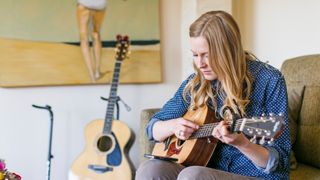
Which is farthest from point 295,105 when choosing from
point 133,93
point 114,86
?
point 133,93

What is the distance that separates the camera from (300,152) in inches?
68.8

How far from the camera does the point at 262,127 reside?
1.10m

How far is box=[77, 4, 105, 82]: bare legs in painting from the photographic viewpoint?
7.94 ft

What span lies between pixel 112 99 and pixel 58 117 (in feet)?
1.30

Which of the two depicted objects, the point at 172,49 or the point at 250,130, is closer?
the point at 250,130

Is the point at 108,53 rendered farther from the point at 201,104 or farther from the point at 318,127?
the point at 318,127

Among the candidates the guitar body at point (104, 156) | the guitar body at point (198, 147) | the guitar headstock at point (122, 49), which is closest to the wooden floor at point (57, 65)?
the guitar headstock at point (122, 49)

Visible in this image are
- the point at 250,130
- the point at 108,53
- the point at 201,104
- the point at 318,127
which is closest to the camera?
the point at 250,130

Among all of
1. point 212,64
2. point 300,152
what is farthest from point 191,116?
point 300,152

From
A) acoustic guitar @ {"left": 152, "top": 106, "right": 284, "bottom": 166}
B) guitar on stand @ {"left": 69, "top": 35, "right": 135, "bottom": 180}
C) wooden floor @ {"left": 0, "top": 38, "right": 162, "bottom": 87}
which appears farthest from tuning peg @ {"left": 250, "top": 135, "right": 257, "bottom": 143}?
wooden floor @ {"left": 0, "top": 38, "right": 162, "bottom": 87}

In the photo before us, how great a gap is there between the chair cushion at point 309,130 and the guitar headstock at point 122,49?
1.05m

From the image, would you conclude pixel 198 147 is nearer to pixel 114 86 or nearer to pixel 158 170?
pixel 158 170

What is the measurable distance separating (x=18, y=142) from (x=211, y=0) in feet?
4.79

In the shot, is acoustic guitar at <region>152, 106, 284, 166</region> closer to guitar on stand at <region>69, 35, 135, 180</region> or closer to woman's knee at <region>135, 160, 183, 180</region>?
woman's knee at <region>135, 160, 183, 180</region>
